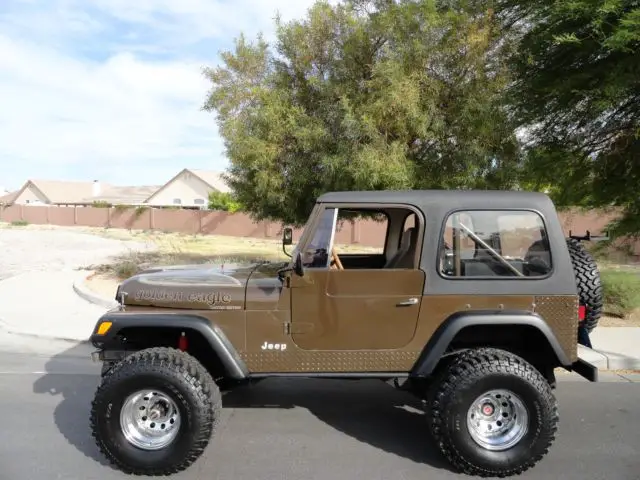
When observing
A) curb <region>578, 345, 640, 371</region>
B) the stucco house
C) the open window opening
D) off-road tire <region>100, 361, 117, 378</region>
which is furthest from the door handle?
the stucco house

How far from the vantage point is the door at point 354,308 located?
12.1 ft

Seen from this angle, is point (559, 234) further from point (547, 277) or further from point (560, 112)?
point (560, 112)

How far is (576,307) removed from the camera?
146 inches

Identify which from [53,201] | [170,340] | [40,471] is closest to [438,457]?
[170,340]

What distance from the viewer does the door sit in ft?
12.1

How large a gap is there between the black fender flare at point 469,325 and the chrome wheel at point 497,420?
388 millimetres

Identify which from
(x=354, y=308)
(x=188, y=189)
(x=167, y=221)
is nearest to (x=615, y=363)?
(x=354, y=308)

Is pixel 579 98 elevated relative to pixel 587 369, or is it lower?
elevated

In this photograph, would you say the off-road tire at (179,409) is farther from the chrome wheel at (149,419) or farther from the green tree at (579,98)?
the green tree at (579,98)

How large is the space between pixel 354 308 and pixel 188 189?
212 feet

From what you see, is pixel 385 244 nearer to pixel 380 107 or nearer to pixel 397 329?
pixel 397 329

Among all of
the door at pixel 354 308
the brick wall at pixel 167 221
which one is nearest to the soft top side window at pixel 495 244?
the door at pixel 354 308

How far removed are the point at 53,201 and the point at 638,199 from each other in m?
87.2

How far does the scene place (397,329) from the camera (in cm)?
371
